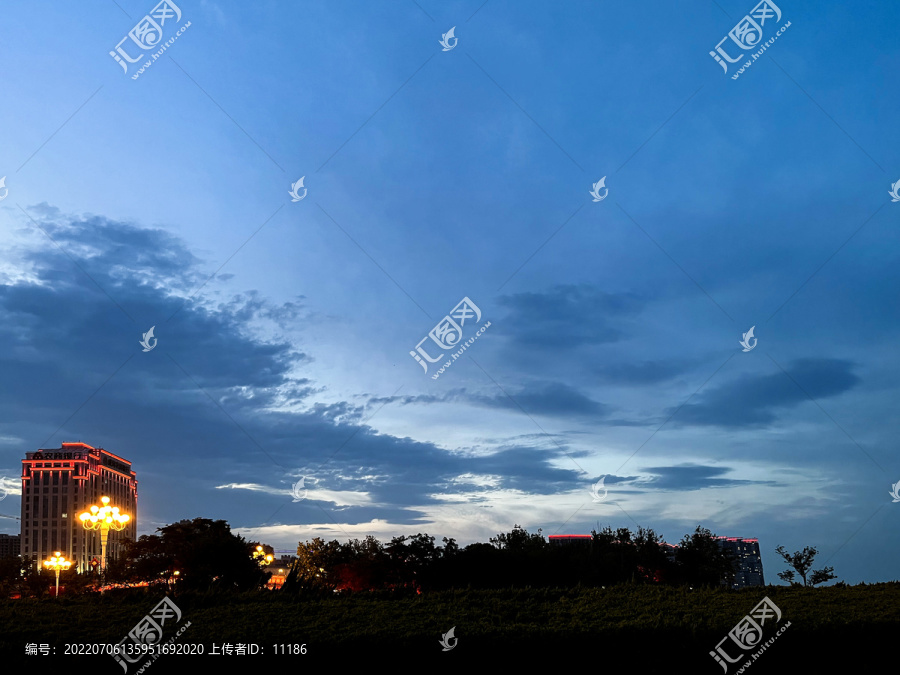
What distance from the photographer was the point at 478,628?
256 inches

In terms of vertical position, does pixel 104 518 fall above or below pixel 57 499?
below

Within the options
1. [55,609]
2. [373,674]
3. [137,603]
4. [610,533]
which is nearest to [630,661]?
[373,674]

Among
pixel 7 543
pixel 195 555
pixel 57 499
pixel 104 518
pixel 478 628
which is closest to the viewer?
pixel 478 628

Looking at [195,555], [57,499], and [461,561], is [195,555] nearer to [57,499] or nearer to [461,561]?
[461,561]

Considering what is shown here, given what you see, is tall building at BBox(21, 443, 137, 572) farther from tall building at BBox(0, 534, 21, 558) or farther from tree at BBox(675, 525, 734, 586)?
tree at BBox(675, 525, 734, 586)

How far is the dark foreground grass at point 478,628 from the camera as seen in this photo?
6.09 meters

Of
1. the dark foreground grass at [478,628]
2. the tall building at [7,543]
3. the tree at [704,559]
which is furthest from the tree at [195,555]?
the tall building at [7,543]

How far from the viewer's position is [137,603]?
24.8ft

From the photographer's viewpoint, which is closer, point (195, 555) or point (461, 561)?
point (461, 561)

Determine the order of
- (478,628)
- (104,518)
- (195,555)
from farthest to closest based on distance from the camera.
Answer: (195,555), (104,518), (478,628)

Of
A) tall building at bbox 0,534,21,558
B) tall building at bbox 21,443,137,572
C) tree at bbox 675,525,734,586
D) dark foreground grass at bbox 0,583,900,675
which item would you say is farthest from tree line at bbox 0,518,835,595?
tall building at bbox 0,534,21,558

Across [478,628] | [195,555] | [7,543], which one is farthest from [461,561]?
[7,543]

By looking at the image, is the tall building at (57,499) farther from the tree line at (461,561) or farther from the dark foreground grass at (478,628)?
the dark foreground grass at (478,628)

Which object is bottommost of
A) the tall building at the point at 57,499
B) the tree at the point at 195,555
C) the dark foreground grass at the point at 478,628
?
the dark foreground grass at the point at 478,628
